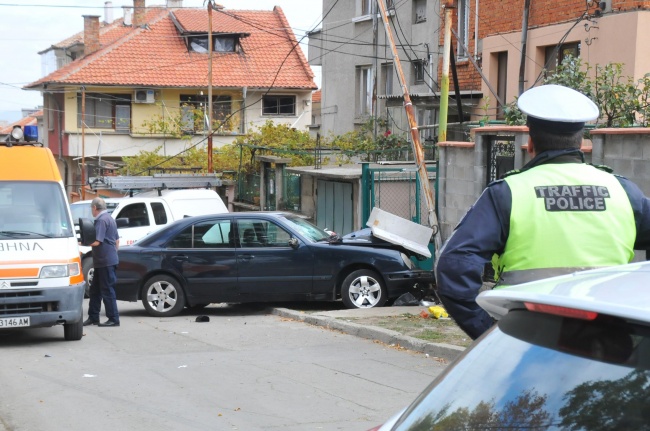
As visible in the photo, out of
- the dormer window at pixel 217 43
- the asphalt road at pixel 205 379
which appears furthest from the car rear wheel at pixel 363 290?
the dormer window at pixel 217 43

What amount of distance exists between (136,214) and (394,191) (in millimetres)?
6138

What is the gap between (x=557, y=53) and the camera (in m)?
18.5

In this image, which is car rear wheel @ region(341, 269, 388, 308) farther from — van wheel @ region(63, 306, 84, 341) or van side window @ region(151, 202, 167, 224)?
van side window @ region(151, 202, 167, 224)

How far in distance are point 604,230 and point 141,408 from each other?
17.1ft

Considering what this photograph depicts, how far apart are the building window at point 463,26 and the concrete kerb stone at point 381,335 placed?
32.4 ft

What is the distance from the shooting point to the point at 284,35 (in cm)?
4597

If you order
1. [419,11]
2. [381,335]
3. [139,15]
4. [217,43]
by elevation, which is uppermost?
[139,15]

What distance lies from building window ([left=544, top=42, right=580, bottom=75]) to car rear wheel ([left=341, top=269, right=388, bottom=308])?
19.9 feet

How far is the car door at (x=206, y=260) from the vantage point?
1461 centimetres

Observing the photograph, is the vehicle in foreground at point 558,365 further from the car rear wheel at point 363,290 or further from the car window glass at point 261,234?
the car window glass at point 261,234

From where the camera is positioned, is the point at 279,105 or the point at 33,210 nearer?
the point at 33,210

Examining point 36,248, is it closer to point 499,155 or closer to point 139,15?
point 499,155

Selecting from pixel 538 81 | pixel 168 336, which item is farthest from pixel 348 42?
pixel 168 336

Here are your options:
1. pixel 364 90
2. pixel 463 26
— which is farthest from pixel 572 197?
pixel 364 90
